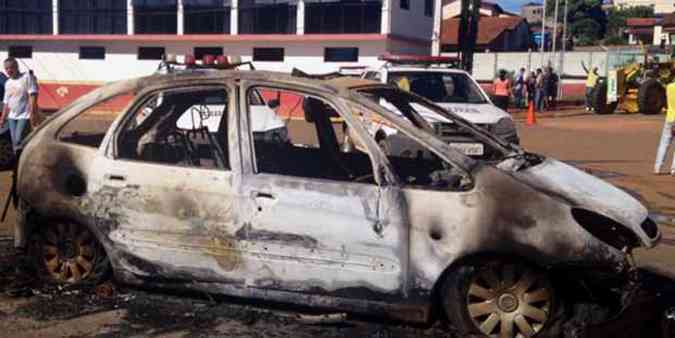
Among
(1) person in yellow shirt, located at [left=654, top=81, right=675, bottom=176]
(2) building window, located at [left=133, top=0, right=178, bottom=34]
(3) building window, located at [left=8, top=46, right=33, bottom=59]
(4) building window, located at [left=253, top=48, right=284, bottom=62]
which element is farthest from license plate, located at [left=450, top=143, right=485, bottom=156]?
(3) building window, located at [left=8, top=46, right=33, bottom=59]

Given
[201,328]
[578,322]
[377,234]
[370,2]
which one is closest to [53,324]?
[201,328]

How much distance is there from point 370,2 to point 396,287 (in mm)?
26472

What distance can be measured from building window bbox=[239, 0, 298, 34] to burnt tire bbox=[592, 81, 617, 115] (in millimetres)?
12024

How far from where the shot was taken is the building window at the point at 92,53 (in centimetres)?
3388

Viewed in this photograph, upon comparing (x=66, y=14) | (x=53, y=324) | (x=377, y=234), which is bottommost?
(x=53, y=324)

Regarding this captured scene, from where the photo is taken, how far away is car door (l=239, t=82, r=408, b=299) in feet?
14.1

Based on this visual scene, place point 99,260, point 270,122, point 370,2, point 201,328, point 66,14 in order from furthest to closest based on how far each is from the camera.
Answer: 1. point 66,14
2. point 370,2
3. point 270,122
4. point 99,260
5. point 201,328

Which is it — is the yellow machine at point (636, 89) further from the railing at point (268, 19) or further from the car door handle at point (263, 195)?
the car door handle at point (263, 195)

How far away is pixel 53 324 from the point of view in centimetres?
457

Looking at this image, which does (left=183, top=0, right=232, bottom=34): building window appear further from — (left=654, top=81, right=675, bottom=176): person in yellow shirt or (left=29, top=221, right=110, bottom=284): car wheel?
(left=29, top=221, right=110, bottom=284): car wheel

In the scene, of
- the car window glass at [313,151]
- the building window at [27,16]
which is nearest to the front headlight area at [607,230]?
the car window glass at [313,151]

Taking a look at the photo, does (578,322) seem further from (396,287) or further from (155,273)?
(155,273)

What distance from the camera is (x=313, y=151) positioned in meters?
5.09

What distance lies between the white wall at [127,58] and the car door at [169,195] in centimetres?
2485
